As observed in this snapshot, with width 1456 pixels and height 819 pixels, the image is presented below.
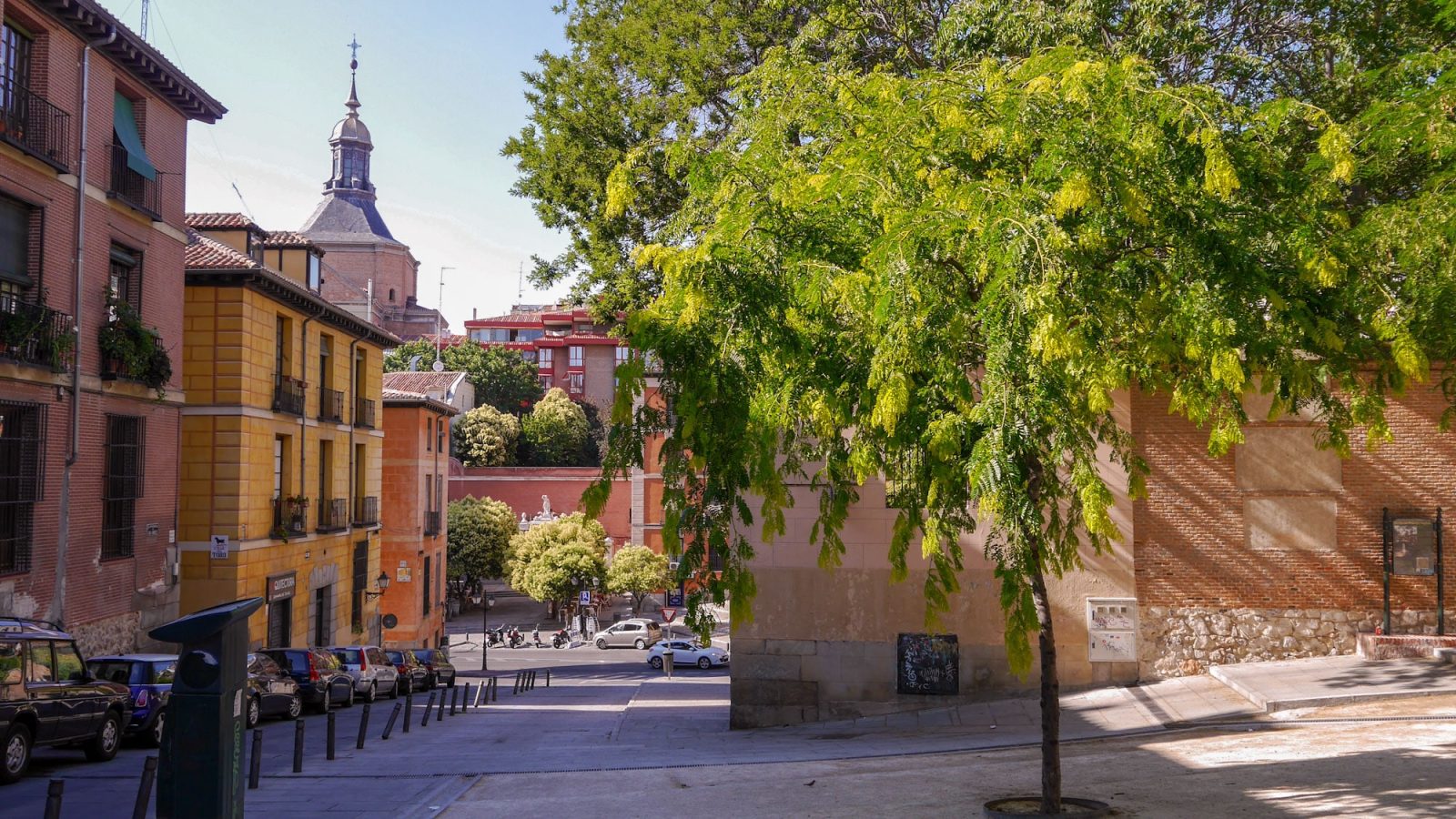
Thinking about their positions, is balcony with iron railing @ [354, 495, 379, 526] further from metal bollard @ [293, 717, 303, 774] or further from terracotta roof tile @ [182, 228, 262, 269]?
metal bollard @ [293, 717, 303, 774]

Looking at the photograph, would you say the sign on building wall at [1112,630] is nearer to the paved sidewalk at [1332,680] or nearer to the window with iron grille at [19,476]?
the paved sidewalk at [1332,680]

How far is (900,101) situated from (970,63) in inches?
105

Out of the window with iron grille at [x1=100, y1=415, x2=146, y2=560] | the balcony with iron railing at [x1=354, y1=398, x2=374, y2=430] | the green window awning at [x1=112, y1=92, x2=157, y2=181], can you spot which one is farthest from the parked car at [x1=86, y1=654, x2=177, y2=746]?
the balcony with iron railing at [x1=354, y1=398, x2=374, y2=430]

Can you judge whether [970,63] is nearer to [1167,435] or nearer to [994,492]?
[994,492]

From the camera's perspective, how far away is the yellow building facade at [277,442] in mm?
28000

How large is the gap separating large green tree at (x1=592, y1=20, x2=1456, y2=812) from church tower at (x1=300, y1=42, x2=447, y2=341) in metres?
109

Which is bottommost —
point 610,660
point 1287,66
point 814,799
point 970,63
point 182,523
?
point 610,660

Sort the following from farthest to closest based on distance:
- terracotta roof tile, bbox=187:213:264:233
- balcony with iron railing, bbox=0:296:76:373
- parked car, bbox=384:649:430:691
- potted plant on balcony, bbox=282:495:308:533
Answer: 1. terracotta roof tile, bbox=187:213:264:233
2. potted plant on balcony, bbox=282:495:308:533
3. parked car, bbox=384:649:430:691
4. balcony with iron railing, bbox=0:296:76:373

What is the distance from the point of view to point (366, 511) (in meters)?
38.7

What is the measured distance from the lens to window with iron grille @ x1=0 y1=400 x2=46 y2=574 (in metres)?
19.7

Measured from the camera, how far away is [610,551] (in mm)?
72938

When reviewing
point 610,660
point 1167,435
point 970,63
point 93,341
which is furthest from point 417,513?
point 970,63

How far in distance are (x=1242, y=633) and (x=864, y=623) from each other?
233 inches

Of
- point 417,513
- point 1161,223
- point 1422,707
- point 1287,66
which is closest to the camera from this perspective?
point 1161,223
